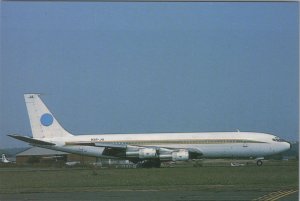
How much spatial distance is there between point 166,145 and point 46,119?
33.9 ft

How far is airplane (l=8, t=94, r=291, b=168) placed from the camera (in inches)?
1597

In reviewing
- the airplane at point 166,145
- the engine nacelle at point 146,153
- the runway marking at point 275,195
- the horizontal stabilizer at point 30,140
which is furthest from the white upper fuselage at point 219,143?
the runway marking at point 275,195

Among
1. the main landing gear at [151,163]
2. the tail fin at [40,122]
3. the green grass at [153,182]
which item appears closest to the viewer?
the green grass at [153,182]

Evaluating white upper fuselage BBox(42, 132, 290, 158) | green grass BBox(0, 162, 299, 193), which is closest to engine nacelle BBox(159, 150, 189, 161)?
white upper fuselage BBox(42, 132, 290, 158)

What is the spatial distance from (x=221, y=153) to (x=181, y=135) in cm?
331

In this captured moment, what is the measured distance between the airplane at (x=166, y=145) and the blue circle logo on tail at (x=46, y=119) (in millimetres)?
1256

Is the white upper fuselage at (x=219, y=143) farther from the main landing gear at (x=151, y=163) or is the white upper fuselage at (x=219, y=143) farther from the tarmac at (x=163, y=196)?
the tarmac at (x=163, y=196)

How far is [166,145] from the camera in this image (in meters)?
42.1

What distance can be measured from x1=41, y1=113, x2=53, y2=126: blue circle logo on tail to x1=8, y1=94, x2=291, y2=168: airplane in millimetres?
1256

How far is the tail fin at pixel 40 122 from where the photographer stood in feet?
149

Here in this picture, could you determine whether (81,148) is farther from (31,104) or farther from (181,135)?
(181,135)

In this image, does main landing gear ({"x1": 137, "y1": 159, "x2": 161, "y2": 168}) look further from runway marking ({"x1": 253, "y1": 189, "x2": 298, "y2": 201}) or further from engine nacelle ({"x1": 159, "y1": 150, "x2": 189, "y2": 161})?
runway marking ({"x1": 253, "y1": 189, "x2": 298, "y2": 201})

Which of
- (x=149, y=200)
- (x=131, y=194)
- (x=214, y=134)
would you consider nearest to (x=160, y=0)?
(x=149, y=200)

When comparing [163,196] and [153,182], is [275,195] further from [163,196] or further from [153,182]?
[153,182]
